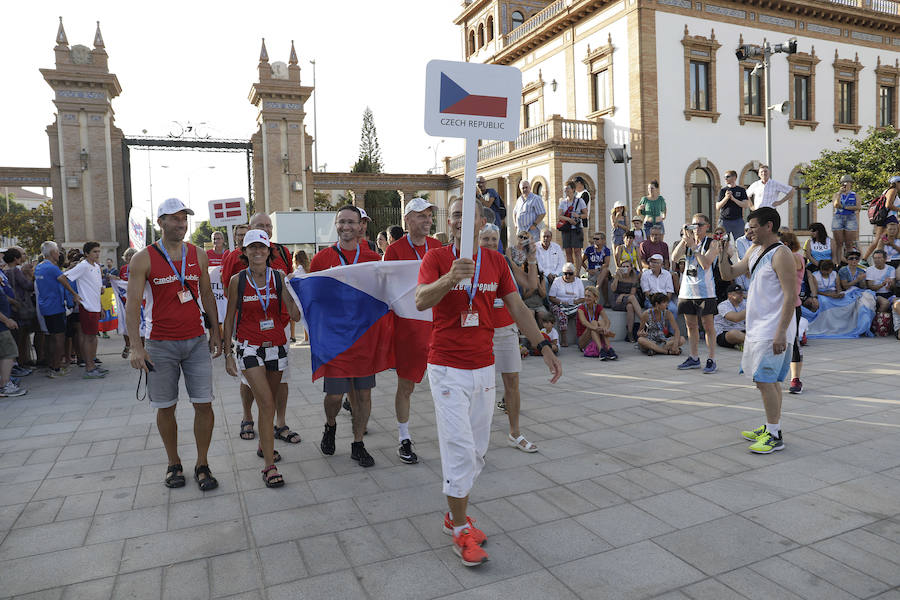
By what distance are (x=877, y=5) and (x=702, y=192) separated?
1433 cm

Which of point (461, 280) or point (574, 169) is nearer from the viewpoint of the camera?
point (461, 280)

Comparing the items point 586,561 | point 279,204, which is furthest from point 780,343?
point 279,204

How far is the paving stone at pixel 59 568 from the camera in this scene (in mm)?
3262

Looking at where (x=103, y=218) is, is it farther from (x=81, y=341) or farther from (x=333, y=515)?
(x=333, y=515)

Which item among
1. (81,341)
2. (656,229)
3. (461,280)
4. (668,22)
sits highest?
(668,22)

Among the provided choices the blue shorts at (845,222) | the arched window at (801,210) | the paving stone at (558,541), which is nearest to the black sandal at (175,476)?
the paving stone at (558,541)

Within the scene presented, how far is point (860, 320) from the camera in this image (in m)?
11.6

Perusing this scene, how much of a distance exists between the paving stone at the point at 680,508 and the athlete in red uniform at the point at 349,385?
2.16 metres

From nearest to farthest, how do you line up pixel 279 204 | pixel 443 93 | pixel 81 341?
pixel 443 93
pixel 81 341
pixel 279 204

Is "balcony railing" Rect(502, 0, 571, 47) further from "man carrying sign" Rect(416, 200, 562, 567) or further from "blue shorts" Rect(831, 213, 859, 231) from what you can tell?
"man carrying sign" Rect(416, 200, 562, 567)

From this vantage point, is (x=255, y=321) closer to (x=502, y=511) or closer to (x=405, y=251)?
(x=405, y=251)

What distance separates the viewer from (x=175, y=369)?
15.2ft

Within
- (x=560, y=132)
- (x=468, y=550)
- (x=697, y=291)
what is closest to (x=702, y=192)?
(x=560, y=132)

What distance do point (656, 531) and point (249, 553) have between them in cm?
237
